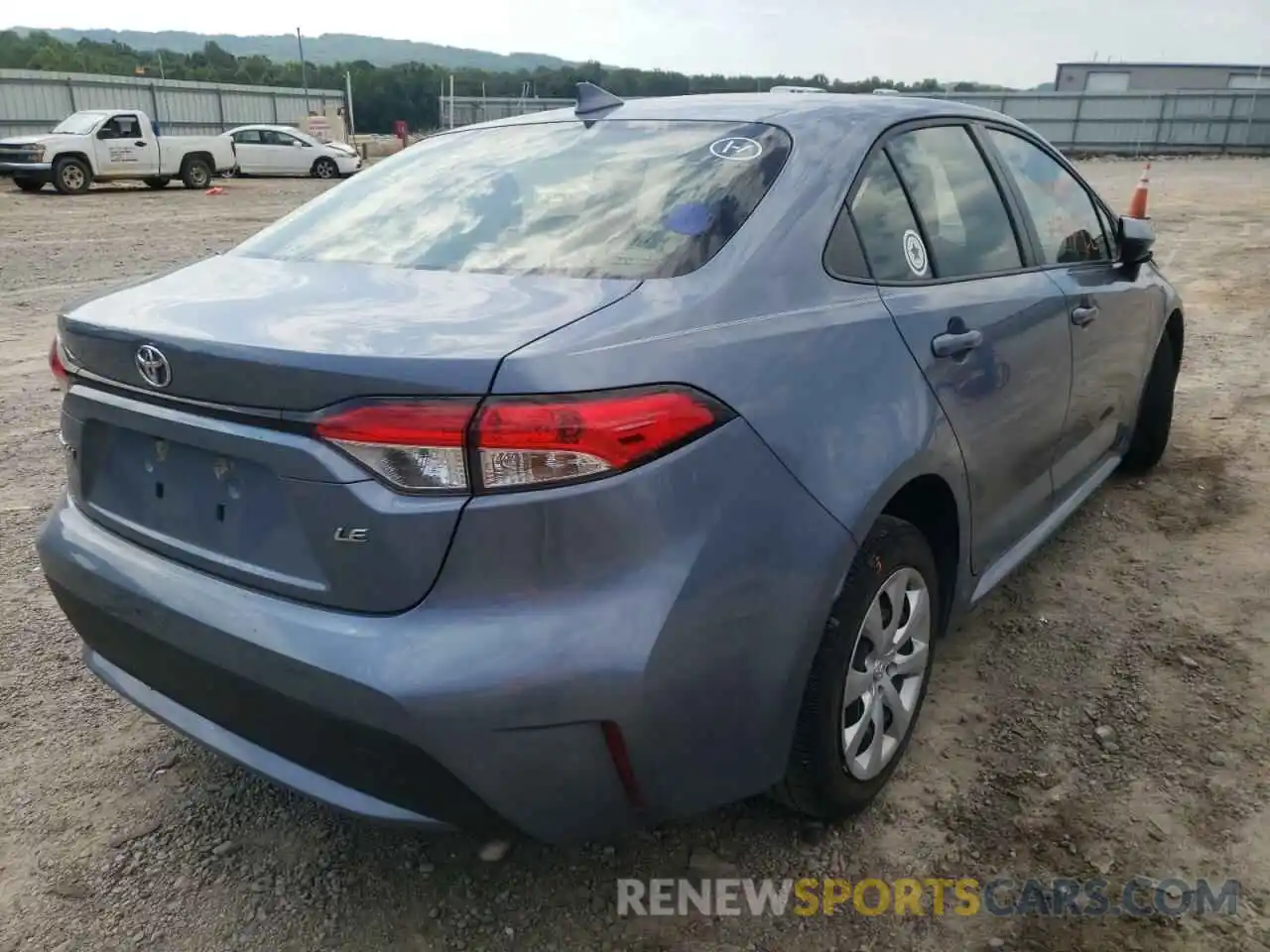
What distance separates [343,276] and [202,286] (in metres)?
0.30

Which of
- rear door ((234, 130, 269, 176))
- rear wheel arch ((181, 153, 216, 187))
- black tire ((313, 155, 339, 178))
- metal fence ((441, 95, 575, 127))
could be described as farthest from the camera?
metal fence ((441, 95, 575, 127))

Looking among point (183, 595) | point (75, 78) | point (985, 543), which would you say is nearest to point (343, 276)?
point (183, 595)

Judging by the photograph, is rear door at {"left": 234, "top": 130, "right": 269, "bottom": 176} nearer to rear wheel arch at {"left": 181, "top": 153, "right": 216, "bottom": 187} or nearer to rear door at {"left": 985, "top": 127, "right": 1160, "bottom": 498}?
rear wheel arch at {"left": 181, "top": 153, "right": 216, "bottom": 187}

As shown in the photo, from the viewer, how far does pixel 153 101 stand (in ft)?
98.9

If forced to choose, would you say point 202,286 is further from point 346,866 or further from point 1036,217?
point 1036,217

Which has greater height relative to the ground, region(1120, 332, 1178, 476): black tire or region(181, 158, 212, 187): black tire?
region(1120, 332, 1178, 476): black tire

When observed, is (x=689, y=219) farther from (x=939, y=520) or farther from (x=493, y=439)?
(x=939, y=520)

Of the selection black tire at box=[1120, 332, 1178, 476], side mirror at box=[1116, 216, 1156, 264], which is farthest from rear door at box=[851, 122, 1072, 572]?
black tire at box=[1120, 332, 1178, 476]

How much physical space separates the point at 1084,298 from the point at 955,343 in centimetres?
108

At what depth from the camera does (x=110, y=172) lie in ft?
65.6

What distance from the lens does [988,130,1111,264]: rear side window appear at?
3.24 meters

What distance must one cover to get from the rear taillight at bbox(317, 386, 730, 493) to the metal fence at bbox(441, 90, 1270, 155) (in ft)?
111

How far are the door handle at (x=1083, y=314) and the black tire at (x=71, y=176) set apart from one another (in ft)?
67.3

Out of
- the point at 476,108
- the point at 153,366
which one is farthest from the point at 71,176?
the point at 153,366
